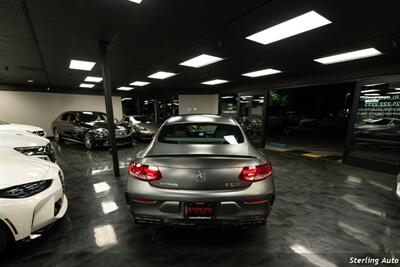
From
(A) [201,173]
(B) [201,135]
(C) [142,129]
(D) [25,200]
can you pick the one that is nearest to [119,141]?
(C) [142,129]

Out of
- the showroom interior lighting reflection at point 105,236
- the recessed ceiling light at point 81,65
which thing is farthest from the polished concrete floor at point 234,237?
the recessed ceiling light at point 81,65

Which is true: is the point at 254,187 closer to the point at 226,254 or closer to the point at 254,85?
the point at 226,254

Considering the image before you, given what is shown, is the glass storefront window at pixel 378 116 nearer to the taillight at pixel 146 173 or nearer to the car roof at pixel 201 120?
the car roof at pixel 201 120

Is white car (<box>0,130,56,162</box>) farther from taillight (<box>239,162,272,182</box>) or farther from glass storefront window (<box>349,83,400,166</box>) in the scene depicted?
glass storefront window (<box>349,83,400,166</box>)

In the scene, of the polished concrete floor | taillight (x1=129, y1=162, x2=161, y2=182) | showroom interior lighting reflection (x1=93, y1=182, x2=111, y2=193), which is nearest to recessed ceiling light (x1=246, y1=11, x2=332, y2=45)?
the polished concrete floor

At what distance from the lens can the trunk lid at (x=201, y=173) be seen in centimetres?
153

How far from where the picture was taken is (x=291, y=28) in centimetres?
288

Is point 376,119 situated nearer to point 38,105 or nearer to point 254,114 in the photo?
point 254,114

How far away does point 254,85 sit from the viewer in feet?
25.8

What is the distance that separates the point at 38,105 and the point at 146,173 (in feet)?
37.9

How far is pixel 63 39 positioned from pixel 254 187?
14.4 feet

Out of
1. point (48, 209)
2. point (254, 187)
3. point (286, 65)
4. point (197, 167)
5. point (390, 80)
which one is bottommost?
point (48, 209)

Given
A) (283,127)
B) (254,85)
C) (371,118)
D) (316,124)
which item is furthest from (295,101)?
(371,118)

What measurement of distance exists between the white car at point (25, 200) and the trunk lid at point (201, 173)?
105cm
